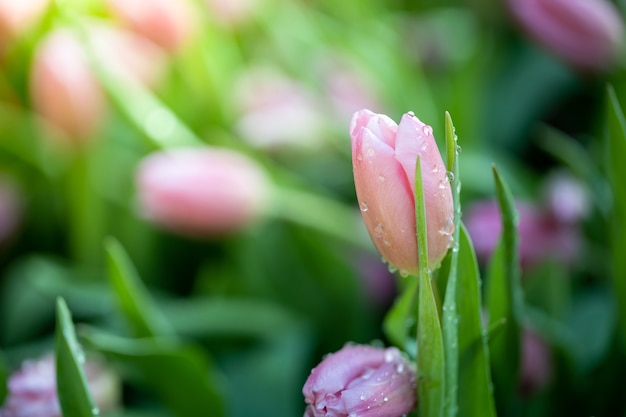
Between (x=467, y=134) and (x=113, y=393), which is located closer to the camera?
(x=113, y=393)

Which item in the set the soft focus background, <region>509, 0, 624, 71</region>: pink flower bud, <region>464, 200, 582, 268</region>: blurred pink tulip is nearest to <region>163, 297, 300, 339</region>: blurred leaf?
the soft focus background

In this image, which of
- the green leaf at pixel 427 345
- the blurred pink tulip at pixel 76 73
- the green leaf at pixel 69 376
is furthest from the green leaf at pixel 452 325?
the blurred pink tulip at pixel 76 73

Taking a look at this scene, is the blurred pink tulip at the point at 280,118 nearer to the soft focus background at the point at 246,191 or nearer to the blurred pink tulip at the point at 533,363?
the soft focus background at the point at 246,191

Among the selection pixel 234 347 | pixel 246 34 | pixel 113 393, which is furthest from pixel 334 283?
pixel 246 34

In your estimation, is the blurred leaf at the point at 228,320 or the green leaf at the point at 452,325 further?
the blurred leaf at the point at 228,320

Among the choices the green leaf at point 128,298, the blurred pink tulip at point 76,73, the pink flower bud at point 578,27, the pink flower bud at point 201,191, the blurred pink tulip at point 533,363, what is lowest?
the blurred pink tulip at point 533,363

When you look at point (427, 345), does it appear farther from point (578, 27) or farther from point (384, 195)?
point (578, 27)

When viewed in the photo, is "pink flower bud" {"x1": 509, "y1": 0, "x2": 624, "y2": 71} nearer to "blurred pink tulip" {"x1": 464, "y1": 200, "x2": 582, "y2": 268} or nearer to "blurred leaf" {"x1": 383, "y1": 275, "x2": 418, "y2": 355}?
"blurred pink tulip" {"x1": 464, "y1": 200, "x2": 582, "y2": 268}

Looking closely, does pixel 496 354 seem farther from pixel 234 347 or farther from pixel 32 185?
pixel 32 185
